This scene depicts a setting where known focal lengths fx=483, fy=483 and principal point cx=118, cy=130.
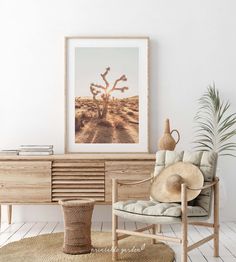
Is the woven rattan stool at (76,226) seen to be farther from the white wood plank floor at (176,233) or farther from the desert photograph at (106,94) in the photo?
the desert photograph at (106,94)

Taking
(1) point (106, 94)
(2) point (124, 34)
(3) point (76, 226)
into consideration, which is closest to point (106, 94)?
(1) point (106, 94)

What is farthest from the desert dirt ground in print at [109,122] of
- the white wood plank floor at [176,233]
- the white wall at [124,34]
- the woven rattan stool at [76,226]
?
the woven rattan stool at [76,226]

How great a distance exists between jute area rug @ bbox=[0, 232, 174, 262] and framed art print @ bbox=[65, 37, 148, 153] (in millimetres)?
1219

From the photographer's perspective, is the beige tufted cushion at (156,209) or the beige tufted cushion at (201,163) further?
the beige tufted cushion at (201,163)

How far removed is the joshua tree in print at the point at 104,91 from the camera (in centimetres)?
531

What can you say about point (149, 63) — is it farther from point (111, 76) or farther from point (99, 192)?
point (99, 192)

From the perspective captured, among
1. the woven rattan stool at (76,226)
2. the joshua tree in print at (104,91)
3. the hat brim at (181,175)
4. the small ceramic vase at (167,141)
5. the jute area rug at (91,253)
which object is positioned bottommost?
the jute area rug at (91,253)

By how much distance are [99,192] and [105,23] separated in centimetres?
187

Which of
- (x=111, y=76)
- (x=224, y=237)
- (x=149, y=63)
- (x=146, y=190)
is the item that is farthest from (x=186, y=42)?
(x=224, y=237)

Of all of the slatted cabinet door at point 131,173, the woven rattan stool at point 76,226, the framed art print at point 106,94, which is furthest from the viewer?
the framed art print at point 106,94

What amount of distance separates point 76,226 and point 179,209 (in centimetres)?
94

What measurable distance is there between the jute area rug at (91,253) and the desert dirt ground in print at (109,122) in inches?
48.8

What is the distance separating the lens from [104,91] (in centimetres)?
531

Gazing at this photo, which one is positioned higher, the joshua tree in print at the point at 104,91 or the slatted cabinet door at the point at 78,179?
the joshua tree in print at the point at 104,91
